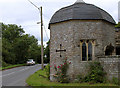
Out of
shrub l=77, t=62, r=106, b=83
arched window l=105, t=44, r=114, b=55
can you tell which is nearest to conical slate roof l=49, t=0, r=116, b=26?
arched window l=105, t=44, r=114, b=55

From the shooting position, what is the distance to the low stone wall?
9.45m

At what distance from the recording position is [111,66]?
9.62 meters

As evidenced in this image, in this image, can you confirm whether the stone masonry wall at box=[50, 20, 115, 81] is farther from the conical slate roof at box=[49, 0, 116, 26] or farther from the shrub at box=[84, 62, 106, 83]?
the shrub at box=[84, 62, 106, 83]

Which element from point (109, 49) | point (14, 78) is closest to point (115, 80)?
point (109, 49)

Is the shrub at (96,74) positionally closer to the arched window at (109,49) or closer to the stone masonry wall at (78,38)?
the stone masonry wall at (78,38)

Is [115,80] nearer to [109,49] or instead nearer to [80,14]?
[109,49]

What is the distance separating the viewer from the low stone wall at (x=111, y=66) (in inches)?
372

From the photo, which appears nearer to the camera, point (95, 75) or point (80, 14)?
point (95, 75)

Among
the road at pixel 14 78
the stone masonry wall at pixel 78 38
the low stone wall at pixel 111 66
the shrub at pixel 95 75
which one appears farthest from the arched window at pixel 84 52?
the road at pixel 14 78

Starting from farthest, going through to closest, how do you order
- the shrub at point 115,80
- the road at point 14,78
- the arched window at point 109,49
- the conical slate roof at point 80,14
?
1. the arched window at point 109,49
2. the road at point 14,78
3. the conical slate roof at point 80,14
4. the shrub at point 115,80

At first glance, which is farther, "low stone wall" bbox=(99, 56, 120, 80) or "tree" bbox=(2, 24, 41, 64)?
"tree" bbox=(2, 24, 41, 64)

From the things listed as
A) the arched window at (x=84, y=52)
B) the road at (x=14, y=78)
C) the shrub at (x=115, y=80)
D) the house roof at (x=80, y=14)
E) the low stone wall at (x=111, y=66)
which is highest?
the house roof at (x=80, y=14)

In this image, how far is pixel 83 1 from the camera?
529 inches

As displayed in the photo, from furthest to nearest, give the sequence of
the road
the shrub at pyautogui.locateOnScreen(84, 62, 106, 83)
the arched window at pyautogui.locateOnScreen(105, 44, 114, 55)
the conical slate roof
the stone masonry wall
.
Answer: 1. the arched window at pyautogui.locateOnScreen(105, 44, 114, 55)
2. the road
3. the conical slate roof
4. the stone masonry wall
5. the shrub at pyautogui.locateOnScreen(84, 62, 106, 83)
